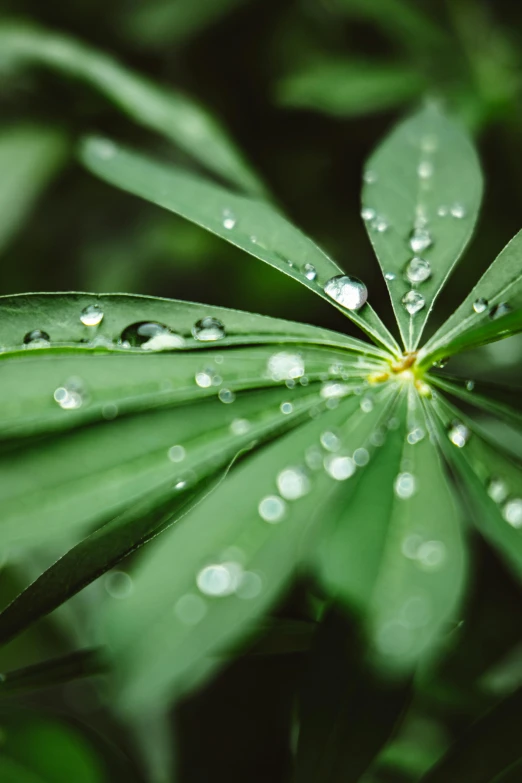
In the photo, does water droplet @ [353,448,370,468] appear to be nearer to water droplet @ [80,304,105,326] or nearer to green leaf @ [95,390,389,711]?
green leaf @ [95,390,389,711]

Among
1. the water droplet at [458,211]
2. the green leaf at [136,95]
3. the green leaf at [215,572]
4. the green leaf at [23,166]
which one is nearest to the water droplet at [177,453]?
the green leaf at [215,572]

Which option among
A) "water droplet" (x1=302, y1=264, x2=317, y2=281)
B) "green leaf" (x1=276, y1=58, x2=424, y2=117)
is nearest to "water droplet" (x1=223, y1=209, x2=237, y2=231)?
"water droplet" (x1=302, y1=264, x2=317, y2=281)

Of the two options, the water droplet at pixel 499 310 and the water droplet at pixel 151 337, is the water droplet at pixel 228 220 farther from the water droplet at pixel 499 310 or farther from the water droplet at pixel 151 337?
the water droplet at pixel 499 310

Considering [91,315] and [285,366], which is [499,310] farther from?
[91,315]

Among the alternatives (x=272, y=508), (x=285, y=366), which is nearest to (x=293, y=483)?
(x=272, y=508)

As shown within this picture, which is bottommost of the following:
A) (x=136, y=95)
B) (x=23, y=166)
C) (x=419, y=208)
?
(x=419, y=208)

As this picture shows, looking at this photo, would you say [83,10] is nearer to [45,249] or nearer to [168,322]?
[45,249]
